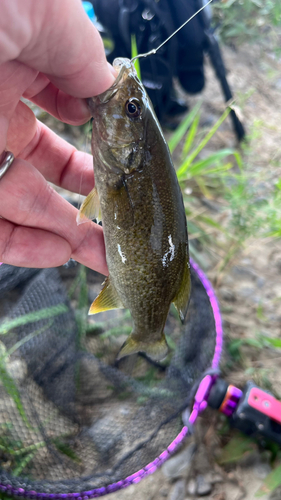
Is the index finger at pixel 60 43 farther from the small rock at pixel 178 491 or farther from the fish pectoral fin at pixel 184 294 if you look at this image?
the small rock at pixel 178 491

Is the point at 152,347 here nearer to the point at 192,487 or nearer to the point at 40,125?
the point at 192,487

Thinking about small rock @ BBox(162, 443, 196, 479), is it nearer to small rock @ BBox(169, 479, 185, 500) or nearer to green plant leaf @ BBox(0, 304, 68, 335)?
small rock @ BBox(169, 479, 185, 500)

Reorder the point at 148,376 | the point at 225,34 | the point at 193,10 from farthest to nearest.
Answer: the point at 225,34
the point at 193,10
the point at 148,376

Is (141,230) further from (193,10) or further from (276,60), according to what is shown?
(276,60)

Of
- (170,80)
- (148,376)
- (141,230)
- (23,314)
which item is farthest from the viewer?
(170,80)

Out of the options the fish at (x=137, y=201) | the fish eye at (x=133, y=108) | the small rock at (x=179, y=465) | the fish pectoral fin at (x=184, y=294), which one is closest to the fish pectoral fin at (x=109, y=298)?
the fish at (x=137, y=201)

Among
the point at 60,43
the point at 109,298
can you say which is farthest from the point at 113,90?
the point at 109,298

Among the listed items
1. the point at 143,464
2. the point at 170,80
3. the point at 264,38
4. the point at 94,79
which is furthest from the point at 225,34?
the point at 143,464
